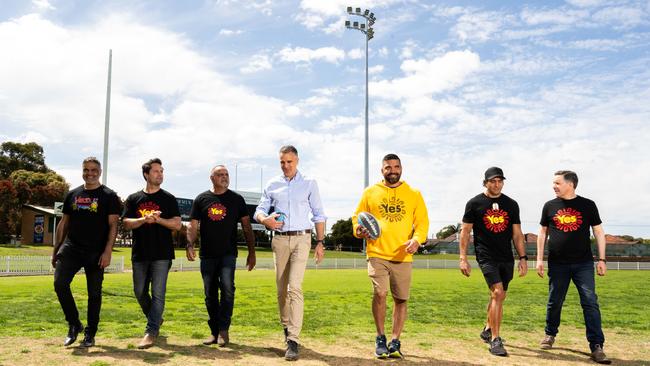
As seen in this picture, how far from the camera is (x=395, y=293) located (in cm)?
632

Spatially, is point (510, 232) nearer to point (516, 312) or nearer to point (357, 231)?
point (357, 231)

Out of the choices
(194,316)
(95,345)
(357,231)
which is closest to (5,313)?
(194,316)

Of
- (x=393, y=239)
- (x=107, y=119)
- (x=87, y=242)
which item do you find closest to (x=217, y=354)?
(x=87, y=242)

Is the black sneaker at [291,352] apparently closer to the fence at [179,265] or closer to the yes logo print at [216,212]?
the yes logo print at [216,212]

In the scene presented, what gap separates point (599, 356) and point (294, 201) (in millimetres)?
3815

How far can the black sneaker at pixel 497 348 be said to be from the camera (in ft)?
21.0

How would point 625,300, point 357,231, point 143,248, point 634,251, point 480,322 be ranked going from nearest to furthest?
point 357,231
point 143,248
point 480,322
point 625,300
point 634,251

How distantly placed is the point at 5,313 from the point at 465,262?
7.87m

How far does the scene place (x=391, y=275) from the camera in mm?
6309

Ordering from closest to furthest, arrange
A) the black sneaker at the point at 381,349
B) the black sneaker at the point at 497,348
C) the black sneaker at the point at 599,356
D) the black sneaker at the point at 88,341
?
the black sneaker at the point at 381,349
the black sneaker at the point at 599,356
the black sneaker at the point at 497,348
the black sneaker at the point at 88,341

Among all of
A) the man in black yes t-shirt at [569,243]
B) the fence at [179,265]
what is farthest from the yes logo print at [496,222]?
the fence at [179,265]

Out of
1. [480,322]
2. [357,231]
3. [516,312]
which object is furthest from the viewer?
[516,312]

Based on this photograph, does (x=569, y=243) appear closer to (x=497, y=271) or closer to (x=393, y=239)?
(x=497, y=271)

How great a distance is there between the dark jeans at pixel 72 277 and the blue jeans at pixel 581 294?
5.55 metres
